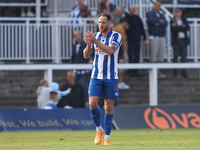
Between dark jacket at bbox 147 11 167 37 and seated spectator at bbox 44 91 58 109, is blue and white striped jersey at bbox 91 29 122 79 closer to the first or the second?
seated spectator at bbox 44 91 58 109

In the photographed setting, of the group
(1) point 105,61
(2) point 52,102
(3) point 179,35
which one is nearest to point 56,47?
(2) point 52,102

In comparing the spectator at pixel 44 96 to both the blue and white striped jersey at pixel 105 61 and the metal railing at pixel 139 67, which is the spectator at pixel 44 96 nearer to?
the metal railing at pixel 139 67

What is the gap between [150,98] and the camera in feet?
66.4

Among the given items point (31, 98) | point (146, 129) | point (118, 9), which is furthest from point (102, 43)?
point (31, 98)

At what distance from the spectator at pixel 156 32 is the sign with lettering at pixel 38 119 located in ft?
14.0

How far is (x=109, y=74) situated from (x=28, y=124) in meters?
6.89

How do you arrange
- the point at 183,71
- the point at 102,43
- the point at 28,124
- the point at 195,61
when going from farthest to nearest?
the point at 183,71, the point at 195,61, the point at 28,124, the point at 102,43

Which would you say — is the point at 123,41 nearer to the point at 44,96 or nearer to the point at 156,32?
the point at 156,32

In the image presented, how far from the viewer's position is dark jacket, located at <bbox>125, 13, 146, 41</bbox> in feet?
63.5

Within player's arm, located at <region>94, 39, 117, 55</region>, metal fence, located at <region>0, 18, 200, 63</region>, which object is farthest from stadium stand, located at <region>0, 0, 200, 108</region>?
player's arm, located at <region>94, 39, 117, 55</region>

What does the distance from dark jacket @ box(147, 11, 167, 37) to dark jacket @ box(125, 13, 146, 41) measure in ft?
0.99

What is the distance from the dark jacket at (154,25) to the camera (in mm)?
19375

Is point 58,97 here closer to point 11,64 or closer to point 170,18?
point 11,64

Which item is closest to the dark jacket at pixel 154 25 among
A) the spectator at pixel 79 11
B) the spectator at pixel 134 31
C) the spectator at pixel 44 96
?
the spectator at pixel 134 31
